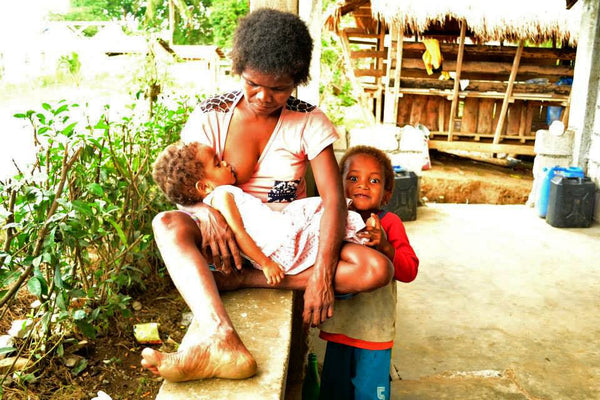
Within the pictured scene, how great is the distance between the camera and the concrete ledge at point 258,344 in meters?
1.59

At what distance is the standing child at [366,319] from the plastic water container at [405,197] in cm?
364

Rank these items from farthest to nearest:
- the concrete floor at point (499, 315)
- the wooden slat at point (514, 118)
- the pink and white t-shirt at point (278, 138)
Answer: the wooden slat at point (514, 118) → the concrete floor at point (499, 315) → the pink and white t-shirt at point (278, 138)

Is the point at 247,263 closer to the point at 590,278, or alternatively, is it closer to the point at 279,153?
the point at 279,153

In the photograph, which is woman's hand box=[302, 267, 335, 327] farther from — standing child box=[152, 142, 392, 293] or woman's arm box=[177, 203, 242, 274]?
woman's arm box=[177, 203, 242, 274]

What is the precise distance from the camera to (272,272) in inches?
83.8

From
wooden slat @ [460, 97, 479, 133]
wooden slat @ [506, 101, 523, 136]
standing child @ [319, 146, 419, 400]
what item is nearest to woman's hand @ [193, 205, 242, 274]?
standing child @ [319, 146, 419, 400]

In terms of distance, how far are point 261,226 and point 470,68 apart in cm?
913

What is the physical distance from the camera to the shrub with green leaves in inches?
85.3

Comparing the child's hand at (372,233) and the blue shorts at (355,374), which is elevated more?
the child's hand at (372,233)

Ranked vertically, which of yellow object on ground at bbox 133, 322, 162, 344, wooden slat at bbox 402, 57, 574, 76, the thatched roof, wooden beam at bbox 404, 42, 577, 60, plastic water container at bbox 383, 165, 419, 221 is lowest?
yellow object on ground at bbox 133, 322, 162, 344

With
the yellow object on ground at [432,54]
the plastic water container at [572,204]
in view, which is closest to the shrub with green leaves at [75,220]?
the plastic water container at [572,204]

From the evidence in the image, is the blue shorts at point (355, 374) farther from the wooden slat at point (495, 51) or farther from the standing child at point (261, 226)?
the wooden slat at point (495, 51)

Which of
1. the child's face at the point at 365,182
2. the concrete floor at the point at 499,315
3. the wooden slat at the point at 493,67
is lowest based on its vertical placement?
the concrete floor at the point at 499,315

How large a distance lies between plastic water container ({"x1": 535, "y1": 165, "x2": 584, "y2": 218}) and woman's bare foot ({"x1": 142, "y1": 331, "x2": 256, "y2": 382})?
5.48 meters
